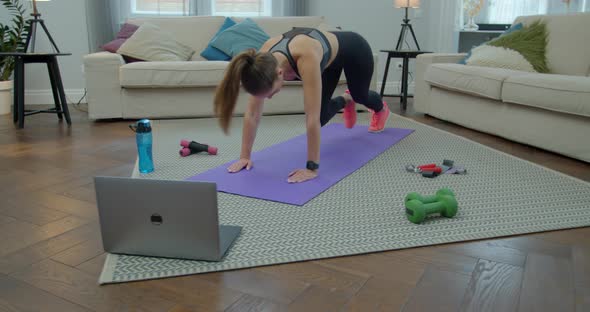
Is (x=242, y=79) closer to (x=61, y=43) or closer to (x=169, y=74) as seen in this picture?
(x=169, y=74)

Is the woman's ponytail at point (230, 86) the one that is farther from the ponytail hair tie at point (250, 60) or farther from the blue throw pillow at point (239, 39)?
the blue throw pillow at point (239, 39)

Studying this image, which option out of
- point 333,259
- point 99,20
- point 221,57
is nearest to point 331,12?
point 221,57

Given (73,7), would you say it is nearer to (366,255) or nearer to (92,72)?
(92,72)

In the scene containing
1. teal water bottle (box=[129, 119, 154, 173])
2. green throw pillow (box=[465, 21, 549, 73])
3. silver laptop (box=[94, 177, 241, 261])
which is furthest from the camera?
green throw pillow (box=[465, 21, 549, 73])

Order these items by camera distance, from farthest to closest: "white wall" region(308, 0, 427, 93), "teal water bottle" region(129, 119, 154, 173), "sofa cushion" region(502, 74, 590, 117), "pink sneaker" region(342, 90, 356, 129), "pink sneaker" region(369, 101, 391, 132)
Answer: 1. "white wall" region(308, 0, 427, 93)
2. "pink sneaker" region(369, 101, 391, 132)
3. "pink sneaker" region(342, 90, 356, 129)
4. "sofa cushion" region(502, 74, 590, 117)
5. "teal water bottle" region(129, 119, 154, 173)

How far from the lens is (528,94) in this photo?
2713 millimetres

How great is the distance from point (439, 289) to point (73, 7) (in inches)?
175

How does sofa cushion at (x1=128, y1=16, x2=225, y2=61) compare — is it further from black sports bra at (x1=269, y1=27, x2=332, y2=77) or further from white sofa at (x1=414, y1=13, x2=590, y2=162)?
black sports bra at (x1=269, y1=27, x2=332, y2=77)

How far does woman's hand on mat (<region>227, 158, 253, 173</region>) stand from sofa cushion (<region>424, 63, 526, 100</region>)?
1667 mm

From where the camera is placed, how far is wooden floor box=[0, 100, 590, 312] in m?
1.19

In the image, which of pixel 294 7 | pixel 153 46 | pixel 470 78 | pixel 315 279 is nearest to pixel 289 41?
pixel 315 279

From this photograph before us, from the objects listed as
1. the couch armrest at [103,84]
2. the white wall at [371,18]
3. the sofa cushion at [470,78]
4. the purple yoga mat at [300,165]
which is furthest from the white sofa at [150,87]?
the white wall at [371,18]

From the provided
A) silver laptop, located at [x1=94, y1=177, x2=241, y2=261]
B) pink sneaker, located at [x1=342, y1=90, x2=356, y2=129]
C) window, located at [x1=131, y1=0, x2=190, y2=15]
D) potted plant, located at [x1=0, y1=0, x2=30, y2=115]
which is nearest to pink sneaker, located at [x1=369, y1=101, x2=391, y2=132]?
pink sneaker, located at [x1=342, y1=90, x2=356, y2=129]

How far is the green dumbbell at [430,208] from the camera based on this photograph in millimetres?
1657
